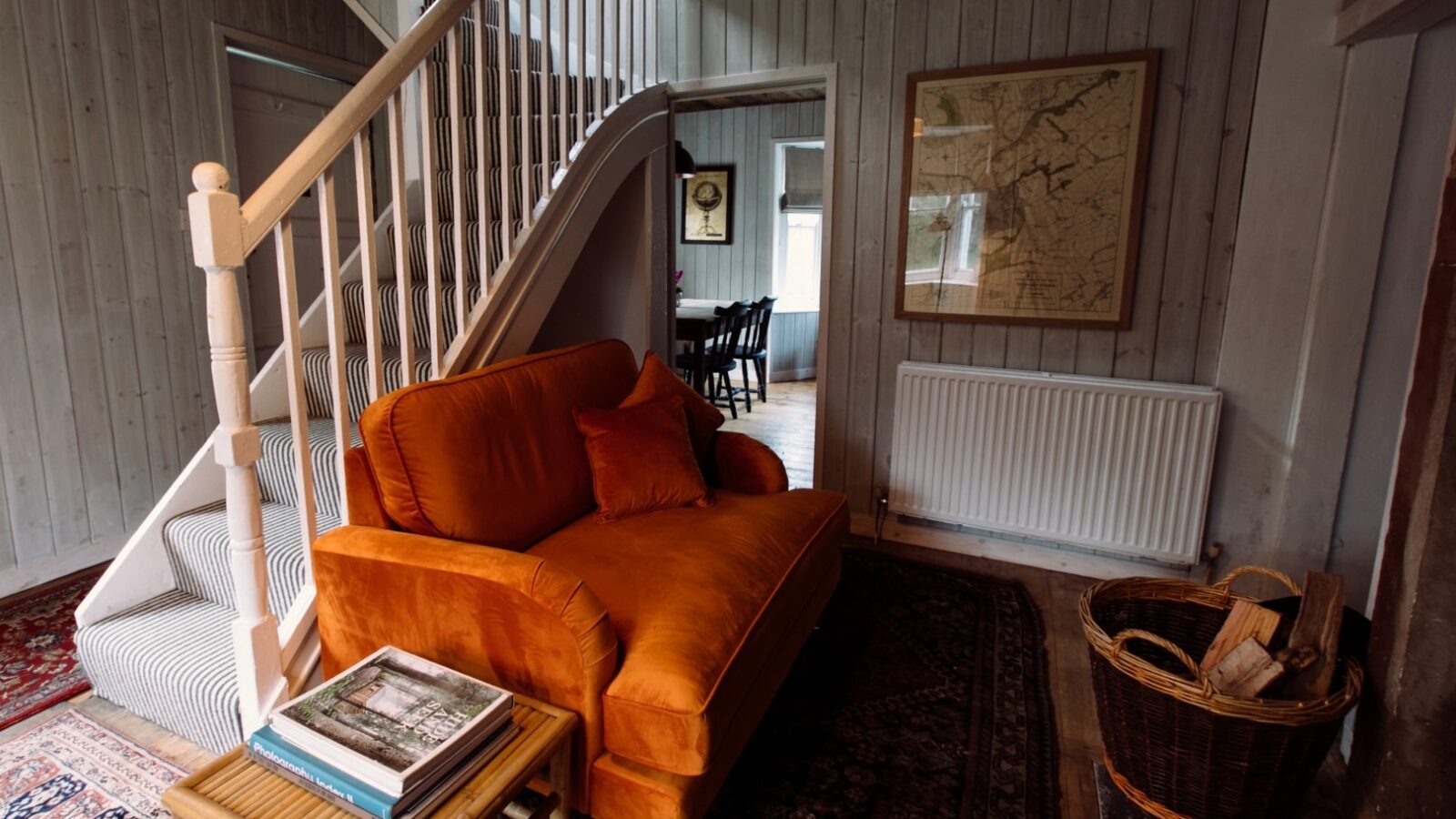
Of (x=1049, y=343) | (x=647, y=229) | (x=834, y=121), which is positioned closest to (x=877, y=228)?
(x=834, y=121)

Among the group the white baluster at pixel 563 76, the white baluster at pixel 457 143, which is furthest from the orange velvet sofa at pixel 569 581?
the white baluster at pixel 563 76

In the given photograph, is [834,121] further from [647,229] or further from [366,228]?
[366,228]

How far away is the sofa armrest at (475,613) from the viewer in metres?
1.46

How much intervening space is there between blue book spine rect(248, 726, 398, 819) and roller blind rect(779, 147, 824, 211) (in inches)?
261

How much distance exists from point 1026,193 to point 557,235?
1.80m

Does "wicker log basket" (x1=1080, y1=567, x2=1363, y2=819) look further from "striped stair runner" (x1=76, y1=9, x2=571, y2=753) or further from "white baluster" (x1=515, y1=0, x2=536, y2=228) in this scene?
"white baluster" (x1=515, y1=0, x2=536, y2=228)

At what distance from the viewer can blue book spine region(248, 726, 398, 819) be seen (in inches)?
44.6

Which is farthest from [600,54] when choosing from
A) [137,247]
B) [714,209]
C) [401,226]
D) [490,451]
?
[714,209]

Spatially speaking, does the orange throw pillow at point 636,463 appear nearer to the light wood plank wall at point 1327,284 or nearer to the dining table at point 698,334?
the light wood plank wall at point 1327,284

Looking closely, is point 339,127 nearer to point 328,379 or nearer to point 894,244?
point 328,379

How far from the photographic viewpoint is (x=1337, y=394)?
2559 millimetres

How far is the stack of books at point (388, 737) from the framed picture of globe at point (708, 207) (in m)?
6.53

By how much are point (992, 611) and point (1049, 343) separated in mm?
1091

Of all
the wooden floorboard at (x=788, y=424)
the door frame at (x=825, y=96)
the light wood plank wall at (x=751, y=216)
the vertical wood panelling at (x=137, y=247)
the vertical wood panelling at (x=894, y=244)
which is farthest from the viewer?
the light wood plank wall at (x=751, y=216)
